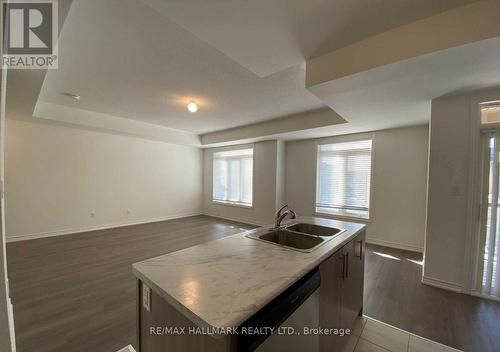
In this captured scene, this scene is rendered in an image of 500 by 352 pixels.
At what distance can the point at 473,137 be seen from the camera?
2.39 metres

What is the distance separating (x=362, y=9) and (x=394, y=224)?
3.96m

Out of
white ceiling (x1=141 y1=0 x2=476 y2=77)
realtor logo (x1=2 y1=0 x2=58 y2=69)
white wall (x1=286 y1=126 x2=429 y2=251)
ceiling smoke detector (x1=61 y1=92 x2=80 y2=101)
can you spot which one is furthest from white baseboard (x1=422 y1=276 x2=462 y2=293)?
Result: ceiling smoke detector (x1=61 y1=92 x2=80 y2=101)

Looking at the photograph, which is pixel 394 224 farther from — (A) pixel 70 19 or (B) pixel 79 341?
(A) pixel 70 19

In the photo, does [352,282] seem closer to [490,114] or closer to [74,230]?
[490,114]

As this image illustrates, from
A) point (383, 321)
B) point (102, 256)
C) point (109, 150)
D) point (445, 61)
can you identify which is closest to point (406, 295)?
point (383, 321)

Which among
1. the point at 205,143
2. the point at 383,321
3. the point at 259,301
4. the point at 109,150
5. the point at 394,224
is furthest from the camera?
the point at 205,143

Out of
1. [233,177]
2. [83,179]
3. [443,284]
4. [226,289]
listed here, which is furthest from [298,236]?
[83,179]

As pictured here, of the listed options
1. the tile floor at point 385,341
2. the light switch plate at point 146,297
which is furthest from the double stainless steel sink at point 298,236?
the tile floor at point 385,341

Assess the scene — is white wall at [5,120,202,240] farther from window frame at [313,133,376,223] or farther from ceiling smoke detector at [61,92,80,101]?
window frame at [313,133,376,223]

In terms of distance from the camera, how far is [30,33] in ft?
5.67

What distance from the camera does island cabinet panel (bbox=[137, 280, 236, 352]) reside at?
74cm

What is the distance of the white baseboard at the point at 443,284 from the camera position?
97.1 inches

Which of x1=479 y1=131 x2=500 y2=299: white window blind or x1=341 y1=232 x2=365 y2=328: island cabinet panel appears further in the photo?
x1=479 y1=131 x2=500 y2=299: white window blind

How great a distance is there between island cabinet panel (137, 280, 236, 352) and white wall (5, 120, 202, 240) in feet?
16.3
